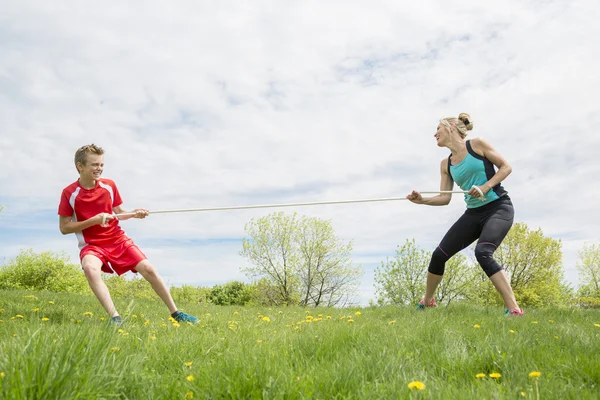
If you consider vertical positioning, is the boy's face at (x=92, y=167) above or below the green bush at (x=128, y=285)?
above


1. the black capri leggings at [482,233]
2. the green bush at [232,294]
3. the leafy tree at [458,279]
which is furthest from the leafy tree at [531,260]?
the black capri leggings at [482,233]

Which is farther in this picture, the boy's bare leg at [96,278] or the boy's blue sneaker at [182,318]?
the boy's blue sneaker at [182,318]

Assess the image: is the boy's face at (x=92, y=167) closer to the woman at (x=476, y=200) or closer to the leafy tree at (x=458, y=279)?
the woman at (x=476, y=200)

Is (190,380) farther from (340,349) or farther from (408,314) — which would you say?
(408,314)

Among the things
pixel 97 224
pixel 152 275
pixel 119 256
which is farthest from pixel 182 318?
pixel 97 224

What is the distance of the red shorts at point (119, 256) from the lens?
611 cm

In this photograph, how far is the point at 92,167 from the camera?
610 centimetres

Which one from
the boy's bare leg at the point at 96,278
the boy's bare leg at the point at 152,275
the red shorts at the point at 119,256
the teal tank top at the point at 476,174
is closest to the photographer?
the boy's bare leg at the point at 96,278

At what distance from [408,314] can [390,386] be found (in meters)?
4.79

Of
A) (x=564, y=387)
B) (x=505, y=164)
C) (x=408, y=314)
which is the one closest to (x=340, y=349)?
(x=564, y=387)

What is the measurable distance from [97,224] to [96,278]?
74cm

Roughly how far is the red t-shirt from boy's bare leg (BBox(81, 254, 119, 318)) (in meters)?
0.33

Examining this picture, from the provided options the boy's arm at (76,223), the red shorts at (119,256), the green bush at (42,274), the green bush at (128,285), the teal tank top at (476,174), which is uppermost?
the teal tank top at (476,174)

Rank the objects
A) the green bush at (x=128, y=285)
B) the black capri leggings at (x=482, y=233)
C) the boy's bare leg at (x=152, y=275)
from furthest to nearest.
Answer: the green bush at (x=128, y=285)
the black capri leggings at (x=482, y=233)
the boy's bare leg at (x=152, y=275)
